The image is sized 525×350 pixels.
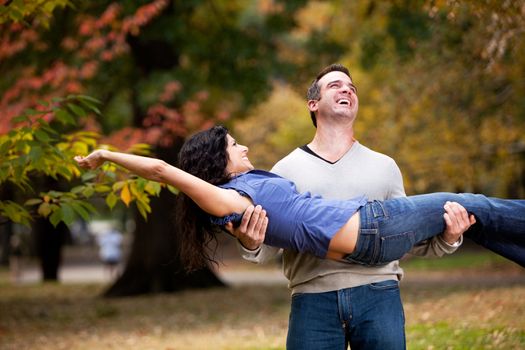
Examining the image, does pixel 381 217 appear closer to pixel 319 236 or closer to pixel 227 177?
pixel 319 236

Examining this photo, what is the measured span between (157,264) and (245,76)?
4.68m

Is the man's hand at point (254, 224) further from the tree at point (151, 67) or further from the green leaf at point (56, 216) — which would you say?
the tree at point (151, 67)

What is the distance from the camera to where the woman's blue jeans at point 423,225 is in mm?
4352

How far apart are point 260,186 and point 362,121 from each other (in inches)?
683

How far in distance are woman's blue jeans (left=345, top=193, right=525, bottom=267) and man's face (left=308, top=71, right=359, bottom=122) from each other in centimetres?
57

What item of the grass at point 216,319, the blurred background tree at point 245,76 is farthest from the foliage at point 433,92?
the grass at point 216,319

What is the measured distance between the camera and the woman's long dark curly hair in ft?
15.1

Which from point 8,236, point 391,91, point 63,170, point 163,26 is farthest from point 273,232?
point 8,236

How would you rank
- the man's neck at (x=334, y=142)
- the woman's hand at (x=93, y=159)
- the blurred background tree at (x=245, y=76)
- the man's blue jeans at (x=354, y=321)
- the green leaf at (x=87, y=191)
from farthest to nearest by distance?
1. the blurred background tree at (x=245, y=76)
2. the green leaf at (x=87, y=191)
3. the woman's hand at (x=93, y=159)
4. the man's neck at (x=334, y=142)
5. the man's blue jeans at (x=354, y=321)

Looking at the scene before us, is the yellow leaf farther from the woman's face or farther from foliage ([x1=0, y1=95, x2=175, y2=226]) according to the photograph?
the woman's face

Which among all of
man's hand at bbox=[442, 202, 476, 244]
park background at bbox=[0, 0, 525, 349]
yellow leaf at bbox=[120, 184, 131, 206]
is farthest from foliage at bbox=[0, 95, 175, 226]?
man's hand at bbox=[442, 202, 476, 244]

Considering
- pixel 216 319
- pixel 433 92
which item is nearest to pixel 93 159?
pixel 216 319

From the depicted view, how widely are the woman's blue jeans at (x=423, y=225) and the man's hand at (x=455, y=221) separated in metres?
0.04

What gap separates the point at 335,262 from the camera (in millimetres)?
4438
